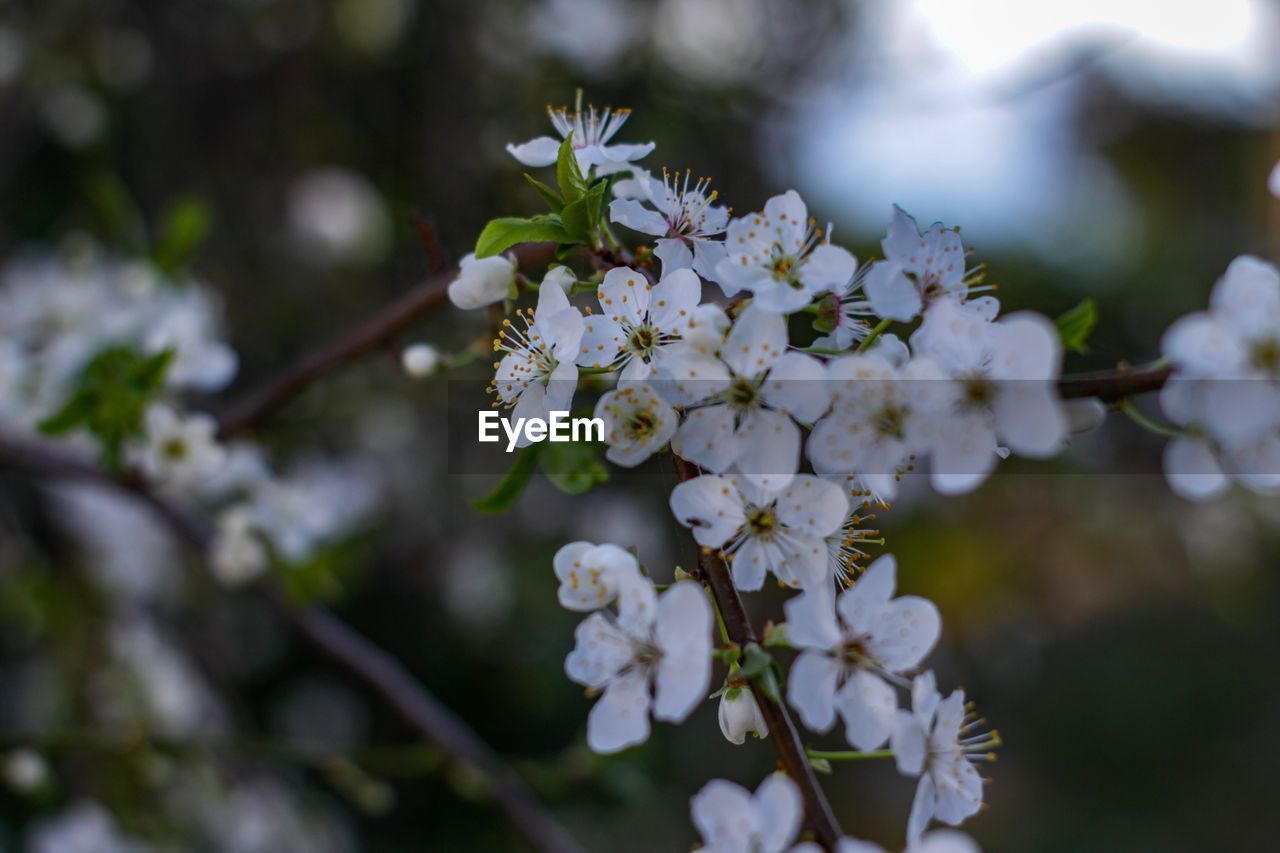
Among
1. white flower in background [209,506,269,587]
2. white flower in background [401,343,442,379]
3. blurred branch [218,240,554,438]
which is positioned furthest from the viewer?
white flower in background [209,506,269,587]

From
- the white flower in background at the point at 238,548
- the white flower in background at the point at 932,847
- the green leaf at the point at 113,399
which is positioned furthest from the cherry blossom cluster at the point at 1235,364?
the white flower in background at the point at 238,548

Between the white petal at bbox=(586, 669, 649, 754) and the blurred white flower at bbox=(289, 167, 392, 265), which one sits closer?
the white petal at bbox=(586, 669, 649, 754)

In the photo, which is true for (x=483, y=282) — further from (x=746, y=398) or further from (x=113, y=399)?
(x=113, y=399)

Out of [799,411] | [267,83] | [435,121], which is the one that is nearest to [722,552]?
[799,411]

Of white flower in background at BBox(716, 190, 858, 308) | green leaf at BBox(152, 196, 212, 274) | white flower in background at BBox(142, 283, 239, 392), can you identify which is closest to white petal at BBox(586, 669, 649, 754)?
white flower in background at BBox(716, 190, 858, 308)

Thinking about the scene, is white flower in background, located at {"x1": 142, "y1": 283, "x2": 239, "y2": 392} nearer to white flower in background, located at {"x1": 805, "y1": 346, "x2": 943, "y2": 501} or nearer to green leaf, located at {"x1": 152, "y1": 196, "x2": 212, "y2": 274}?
green leaf, located at {"x1": 152, "y1": 196, "x2": 212, "y2": 274}

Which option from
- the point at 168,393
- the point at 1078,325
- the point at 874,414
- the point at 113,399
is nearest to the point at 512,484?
the point at 874,414
